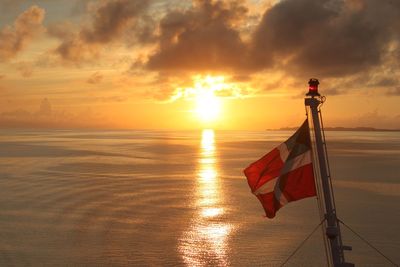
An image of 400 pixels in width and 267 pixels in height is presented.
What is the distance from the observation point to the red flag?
37.6 ft

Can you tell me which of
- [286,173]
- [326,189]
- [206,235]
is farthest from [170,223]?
[326,189]

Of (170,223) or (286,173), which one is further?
(170,223)

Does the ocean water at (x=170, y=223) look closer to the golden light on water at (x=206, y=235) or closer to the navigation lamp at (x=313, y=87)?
the golden light on water at (x=206, y=235)

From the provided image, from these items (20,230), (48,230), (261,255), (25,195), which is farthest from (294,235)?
(25,195)

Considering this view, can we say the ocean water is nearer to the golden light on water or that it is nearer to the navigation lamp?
the golden light on water

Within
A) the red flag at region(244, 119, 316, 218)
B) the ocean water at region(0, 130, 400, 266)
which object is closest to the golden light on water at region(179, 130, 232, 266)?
the ocean water at region(0, 130, 400, 266)

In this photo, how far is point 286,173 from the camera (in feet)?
38.3

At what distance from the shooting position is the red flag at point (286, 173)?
11445 millimetres

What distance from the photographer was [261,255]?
22.7 m

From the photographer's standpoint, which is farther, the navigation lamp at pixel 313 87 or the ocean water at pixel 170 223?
the ocean water at pixel 170 223

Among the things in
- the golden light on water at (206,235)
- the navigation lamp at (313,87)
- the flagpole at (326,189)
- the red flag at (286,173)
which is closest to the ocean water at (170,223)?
the golden light on water at (206,235)

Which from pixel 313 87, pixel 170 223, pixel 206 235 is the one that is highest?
pixel 313 87

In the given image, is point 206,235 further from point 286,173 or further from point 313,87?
point 313,87

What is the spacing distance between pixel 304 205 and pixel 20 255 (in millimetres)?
23668
